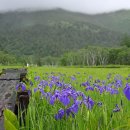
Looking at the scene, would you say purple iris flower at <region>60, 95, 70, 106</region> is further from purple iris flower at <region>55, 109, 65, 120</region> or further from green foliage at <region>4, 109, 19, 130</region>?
green foliage at <region>4, 109, 19, 130</region>

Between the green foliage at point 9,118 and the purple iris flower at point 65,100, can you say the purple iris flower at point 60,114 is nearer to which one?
the purple iris flower at point 65,100

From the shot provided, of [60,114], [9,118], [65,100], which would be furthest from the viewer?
[60,114]

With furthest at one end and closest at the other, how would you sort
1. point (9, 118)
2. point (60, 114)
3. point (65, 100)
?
point (60, 114) → point (65, 100) → point (9, 118)

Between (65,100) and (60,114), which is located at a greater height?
(65,100)

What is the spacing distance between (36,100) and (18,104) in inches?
53.0

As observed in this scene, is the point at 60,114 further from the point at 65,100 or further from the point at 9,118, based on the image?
the point at 9,118

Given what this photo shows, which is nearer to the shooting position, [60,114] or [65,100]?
[65,100]

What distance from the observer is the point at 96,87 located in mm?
5457

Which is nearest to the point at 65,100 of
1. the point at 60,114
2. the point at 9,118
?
the point at 60,114

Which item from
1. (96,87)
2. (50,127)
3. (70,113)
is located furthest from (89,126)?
(96,87)

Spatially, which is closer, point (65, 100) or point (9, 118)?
point (9, 118)

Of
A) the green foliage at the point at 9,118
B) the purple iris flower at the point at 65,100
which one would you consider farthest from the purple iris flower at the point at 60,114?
the green foliage at the point at 9,118

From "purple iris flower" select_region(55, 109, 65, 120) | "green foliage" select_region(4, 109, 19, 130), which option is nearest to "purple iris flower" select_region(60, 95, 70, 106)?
"purple iris flower" select_region(55, 109, 65, 120)

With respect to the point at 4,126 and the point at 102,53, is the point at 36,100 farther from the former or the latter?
the point at 102,53
